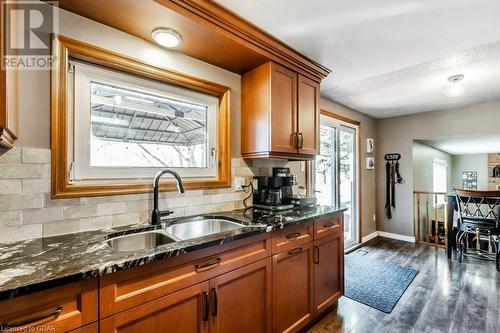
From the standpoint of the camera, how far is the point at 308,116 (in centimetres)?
231

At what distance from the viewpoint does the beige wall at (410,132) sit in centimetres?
361

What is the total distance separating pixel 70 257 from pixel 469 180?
1111cm

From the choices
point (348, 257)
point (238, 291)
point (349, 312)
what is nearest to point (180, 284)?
point (238, 291)

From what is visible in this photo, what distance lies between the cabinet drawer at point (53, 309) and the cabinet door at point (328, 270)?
1.51 m

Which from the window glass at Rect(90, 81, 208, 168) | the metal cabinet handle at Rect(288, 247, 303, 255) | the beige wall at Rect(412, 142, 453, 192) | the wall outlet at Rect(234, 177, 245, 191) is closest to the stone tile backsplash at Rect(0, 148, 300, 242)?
the window glass at Rect(90, 81, 208, 168)

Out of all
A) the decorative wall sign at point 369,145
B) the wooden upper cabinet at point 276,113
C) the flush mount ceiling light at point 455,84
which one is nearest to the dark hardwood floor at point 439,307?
the wooden upper cabinet at point 276,113

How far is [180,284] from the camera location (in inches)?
44.0

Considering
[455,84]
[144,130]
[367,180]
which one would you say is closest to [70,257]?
[144,130]

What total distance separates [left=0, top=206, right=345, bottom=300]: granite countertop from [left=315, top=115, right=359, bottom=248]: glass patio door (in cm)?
227

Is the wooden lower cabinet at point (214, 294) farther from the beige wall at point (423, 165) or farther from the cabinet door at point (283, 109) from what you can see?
the beige wall at point (423, 165)

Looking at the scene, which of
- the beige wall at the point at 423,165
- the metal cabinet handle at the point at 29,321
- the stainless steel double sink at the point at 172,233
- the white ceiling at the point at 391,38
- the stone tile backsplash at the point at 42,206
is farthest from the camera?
the beige wall at the point at 423,165

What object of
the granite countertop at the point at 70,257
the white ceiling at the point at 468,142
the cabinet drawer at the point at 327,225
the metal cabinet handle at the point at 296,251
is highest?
the white ceiling at the point at 468,142

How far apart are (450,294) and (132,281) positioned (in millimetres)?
2982

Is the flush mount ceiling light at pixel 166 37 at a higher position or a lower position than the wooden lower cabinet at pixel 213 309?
higher
